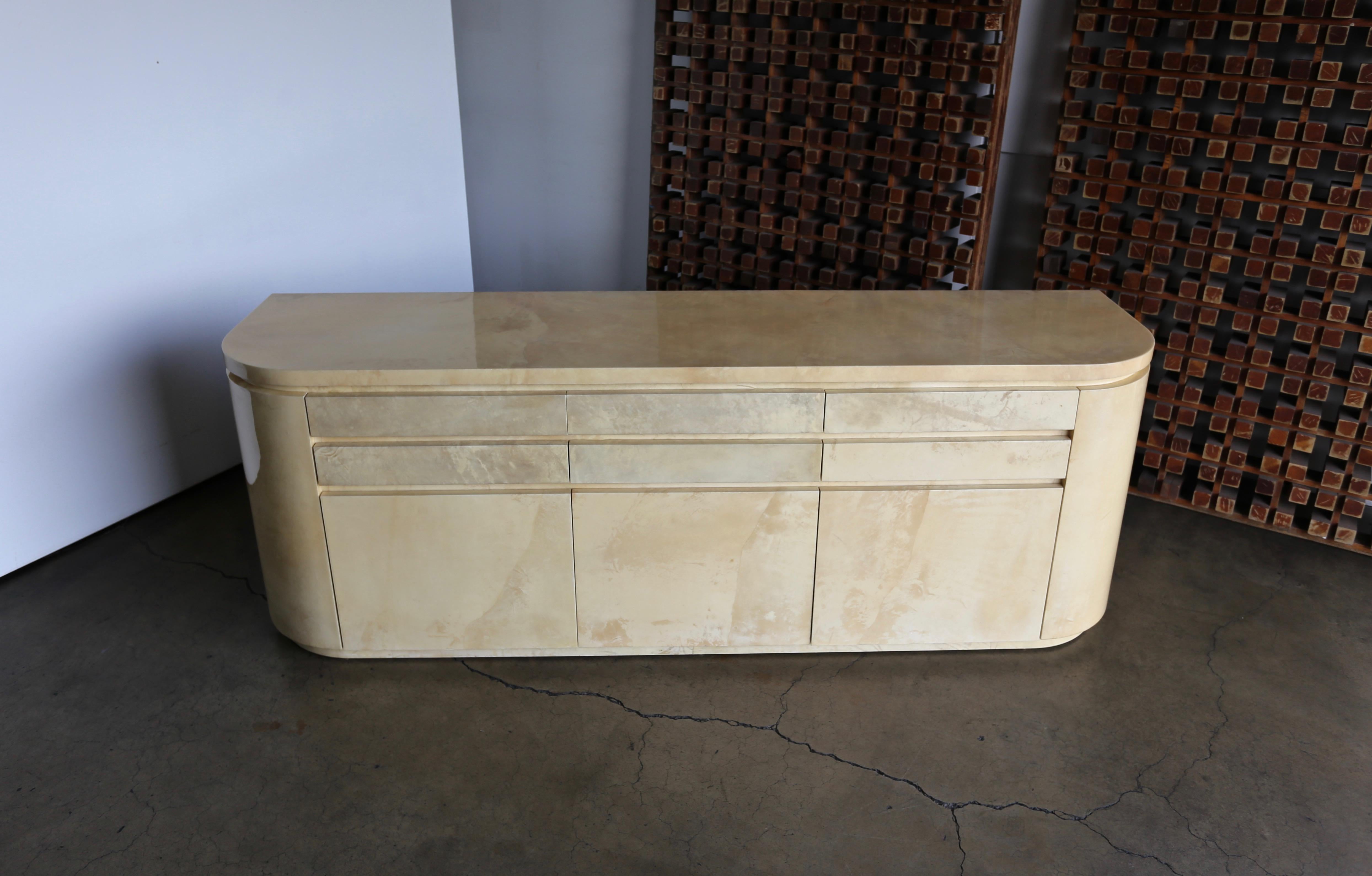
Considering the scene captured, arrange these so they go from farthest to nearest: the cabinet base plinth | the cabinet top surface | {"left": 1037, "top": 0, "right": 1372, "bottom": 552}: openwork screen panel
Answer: {"left": 1037, "top": 0, "right": 1372, "bottom": 552}: openwork screen panel, the cabinet base plinth, the cabinet top surface

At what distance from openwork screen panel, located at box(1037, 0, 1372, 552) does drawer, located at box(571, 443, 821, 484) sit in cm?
185

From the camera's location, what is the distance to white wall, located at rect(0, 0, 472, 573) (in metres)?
3.11

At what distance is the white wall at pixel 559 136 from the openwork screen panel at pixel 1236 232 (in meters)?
2.01

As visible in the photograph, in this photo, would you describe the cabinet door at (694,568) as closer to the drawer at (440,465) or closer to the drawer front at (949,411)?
the drawer at (440,465)

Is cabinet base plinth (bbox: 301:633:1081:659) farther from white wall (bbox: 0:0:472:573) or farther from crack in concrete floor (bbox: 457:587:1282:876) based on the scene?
white wall (bbox: 0:0:472:573)

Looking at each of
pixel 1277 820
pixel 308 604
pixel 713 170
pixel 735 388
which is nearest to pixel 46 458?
pixel 308 604

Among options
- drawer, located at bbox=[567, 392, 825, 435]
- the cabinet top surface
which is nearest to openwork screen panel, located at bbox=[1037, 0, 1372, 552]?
the cabinet top surface

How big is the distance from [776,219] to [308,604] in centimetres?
251

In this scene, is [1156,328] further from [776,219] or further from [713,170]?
[713,170]

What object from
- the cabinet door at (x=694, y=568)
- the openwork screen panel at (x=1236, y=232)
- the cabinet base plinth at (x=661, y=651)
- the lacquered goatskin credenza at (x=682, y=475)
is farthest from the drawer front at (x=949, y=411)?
the openwork screen panel at (x=1236, y=232)

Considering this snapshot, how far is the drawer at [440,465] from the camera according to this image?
8.34 ft

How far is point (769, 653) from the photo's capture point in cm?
288

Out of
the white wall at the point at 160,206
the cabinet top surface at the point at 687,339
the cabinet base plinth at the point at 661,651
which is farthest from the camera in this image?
the white wall at the point at 160,206

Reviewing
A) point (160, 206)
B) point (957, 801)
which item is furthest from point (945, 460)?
point (160, 206)
